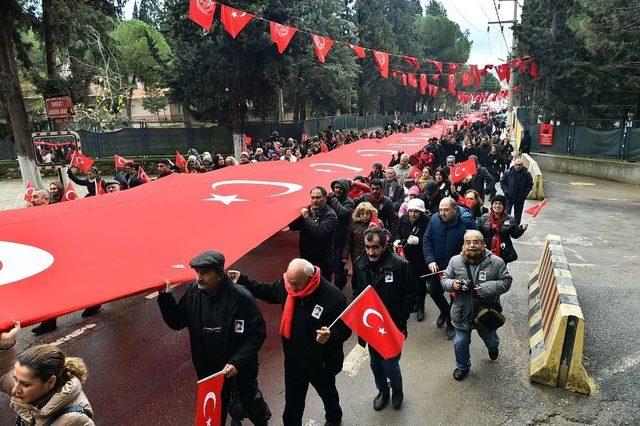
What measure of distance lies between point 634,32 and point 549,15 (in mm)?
10490

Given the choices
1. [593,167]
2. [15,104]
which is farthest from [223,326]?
[593,167]

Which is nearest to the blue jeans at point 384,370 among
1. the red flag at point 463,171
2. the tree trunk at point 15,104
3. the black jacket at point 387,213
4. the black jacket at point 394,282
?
the black jacket at point 394,282

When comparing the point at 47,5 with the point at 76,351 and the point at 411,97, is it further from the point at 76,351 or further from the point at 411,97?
the point at 411,97

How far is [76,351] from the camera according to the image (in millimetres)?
5469

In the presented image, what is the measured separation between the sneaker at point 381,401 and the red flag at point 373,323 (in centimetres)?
80

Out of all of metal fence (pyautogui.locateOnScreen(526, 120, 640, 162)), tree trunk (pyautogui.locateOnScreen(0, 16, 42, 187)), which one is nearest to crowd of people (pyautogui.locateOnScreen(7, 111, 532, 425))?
tree trunk (pyautogui.locateOnScreen(0, 16, 42, 187))

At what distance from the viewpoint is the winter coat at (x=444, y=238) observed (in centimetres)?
525

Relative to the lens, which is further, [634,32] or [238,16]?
[634,32]

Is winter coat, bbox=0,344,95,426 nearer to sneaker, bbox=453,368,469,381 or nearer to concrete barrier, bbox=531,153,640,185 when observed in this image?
sneaker, bbox=453,368,469,381

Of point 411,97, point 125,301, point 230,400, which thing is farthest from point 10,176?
point 411,97

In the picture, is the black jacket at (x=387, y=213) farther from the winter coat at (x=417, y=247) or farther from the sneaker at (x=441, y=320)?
the sneaker at (x=441, y=320)

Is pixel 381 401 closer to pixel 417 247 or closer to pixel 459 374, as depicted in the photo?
pixel 459 374

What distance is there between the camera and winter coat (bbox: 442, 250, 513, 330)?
4.38 meters

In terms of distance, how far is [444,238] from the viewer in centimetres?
529
